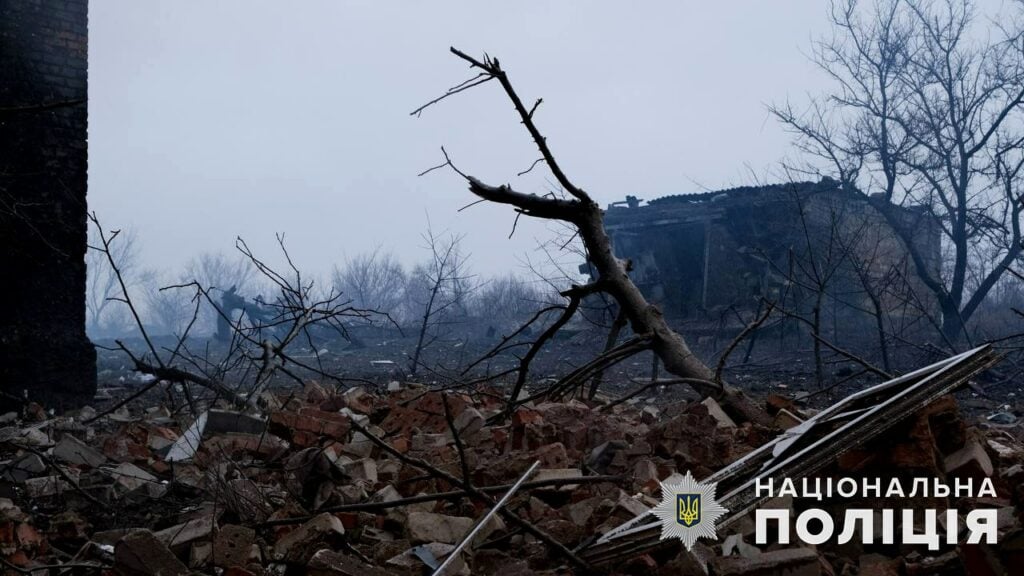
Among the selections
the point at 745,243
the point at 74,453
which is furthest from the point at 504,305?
the point at 74,453

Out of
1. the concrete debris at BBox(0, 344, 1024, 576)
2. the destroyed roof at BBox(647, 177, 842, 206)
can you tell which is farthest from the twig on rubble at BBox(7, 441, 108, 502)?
the destroyed roof at BBox(647, 177, 842, 206)

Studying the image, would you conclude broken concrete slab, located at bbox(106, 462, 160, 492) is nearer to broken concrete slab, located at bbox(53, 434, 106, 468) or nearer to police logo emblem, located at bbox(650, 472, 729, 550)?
broken concrete slab, located at bbox(53, 434, 106, 468)

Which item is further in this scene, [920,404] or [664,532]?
[920,404]

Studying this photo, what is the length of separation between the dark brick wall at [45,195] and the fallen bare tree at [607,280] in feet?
17.6

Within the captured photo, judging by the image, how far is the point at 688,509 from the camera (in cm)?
252

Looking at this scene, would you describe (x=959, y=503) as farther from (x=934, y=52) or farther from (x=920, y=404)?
(x=934, y=52)

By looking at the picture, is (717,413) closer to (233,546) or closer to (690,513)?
(690,513)

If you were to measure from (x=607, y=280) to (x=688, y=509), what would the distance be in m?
1.68

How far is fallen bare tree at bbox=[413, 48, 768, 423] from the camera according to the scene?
3615 millimetres

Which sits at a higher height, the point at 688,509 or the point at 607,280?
the point at 607,280

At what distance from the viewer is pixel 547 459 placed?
140 inches

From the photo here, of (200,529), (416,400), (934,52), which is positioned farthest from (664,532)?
(934,52)

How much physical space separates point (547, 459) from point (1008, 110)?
54.0 feet

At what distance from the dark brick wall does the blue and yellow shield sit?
259 inches
